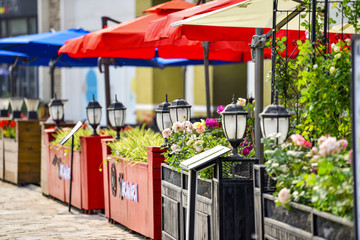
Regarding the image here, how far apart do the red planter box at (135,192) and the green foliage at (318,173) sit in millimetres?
2682

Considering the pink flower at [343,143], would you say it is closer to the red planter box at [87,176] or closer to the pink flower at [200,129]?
the pink flower at [200,129]

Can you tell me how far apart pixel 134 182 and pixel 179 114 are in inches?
42.0

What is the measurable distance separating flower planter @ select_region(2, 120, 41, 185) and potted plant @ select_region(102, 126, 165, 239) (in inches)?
166

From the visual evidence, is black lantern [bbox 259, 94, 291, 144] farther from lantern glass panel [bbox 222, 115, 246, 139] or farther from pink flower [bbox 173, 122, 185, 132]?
pink flower [bbox 173, 122, 185, 132]

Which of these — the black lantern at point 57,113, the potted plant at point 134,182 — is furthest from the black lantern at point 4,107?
the potted plant at point 134,182

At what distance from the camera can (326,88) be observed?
16.5 feet

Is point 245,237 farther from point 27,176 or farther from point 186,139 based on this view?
point 27,176

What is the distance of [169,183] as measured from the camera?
696cm

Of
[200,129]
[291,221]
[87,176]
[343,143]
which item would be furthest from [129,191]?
[343,143]

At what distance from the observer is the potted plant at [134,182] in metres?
7.54

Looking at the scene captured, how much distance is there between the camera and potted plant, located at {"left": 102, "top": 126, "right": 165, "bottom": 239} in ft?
24.7

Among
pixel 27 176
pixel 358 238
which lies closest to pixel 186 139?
pixel 358 238

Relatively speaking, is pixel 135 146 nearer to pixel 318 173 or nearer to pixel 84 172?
pixel 84 172

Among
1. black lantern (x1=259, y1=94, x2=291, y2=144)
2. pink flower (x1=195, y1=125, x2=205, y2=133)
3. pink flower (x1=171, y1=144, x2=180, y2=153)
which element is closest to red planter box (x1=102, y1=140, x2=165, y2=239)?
pink flower (x1=171, y1=144, x2=180, y2=153)
